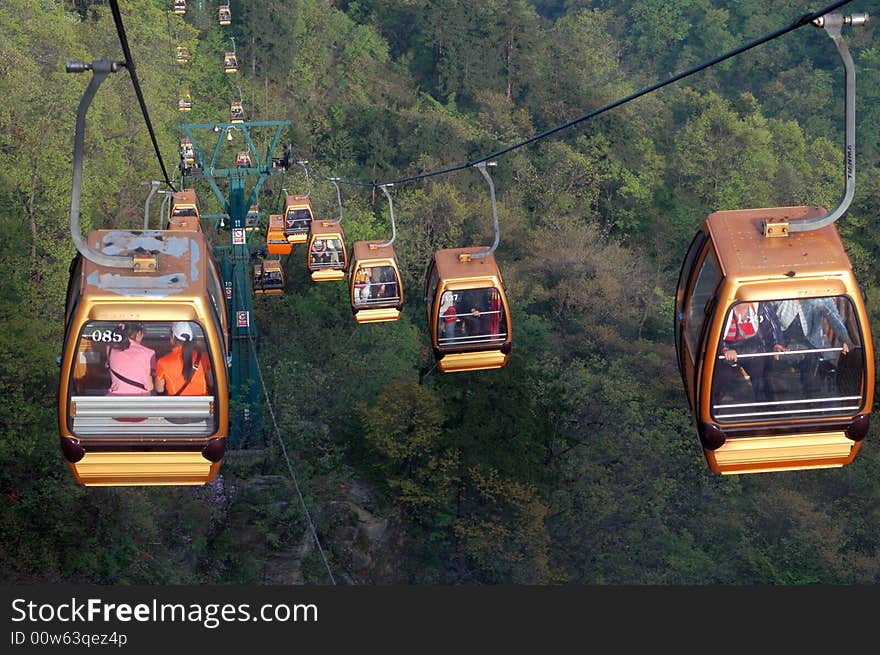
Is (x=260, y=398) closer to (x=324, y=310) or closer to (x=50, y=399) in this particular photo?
(x=324, y=310)

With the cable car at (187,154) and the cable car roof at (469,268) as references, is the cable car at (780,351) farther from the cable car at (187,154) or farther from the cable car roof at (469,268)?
the cable car at (187,154)

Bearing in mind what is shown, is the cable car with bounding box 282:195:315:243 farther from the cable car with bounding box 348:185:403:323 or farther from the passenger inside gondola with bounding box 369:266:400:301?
the passenger inside gondola with bounding box 369:266:400:301

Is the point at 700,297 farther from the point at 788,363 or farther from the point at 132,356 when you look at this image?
the point at 132,356

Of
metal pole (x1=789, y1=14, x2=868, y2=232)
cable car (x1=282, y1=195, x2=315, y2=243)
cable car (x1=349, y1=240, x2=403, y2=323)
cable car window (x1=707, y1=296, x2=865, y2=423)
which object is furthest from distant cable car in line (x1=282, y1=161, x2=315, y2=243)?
metal pole (x1=789, y1=14, x2=868, y2=232)

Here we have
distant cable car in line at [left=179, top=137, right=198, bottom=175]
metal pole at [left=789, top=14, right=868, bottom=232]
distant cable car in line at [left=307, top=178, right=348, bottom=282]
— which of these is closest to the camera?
metal pole at [left=789, top=14, right=868, bottom=232]

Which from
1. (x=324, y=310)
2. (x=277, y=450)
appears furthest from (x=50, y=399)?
(x=324, y=310)

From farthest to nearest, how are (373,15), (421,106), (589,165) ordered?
(373,15)
(421,106)
(589,165)
